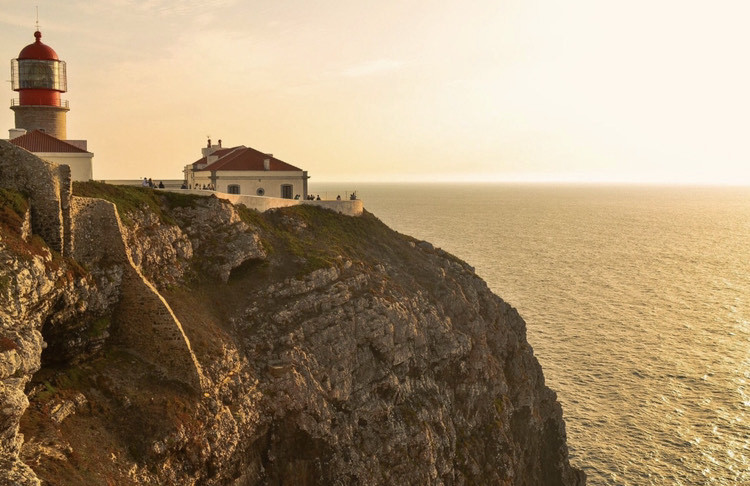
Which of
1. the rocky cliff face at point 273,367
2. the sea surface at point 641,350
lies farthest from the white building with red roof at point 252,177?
the sea surface at point 641,350

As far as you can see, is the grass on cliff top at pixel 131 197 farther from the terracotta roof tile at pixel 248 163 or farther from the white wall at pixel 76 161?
the terracotta roof tile at pixel 248 163

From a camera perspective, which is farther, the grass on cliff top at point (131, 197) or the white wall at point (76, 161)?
the white wall at point (76, 161)

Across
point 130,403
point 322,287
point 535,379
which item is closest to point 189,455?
point 130,403

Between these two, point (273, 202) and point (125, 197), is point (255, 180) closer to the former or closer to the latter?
point (273, 202)

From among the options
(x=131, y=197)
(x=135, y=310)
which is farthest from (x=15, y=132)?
(x=135, y=310)

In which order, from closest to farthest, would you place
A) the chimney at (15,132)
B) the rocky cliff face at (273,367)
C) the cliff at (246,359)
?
the rocky cliff face at (273,367) < the cliff at (246,359) < the chimney at (15,132)

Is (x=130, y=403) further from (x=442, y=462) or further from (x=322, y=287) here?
(x=442, y=462)
